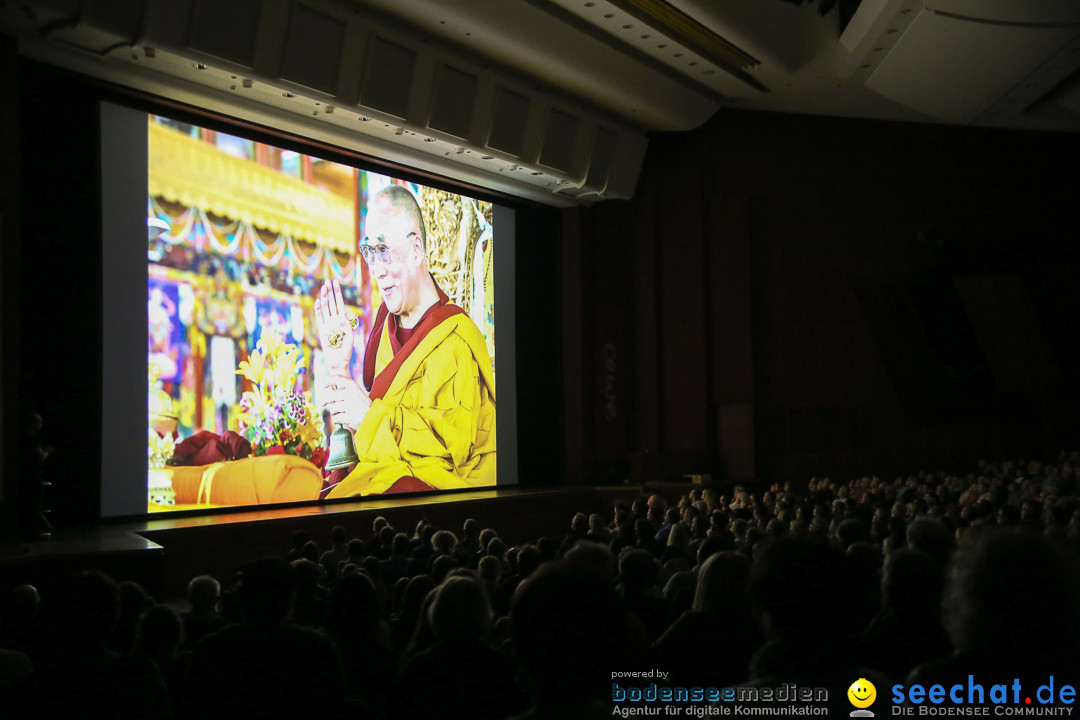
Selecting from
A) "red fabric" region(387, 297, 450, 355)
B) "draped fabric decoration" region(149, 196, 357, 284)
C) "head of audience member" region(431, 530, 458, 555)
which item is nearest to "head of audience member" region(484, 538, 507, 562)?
"head of audience member" region(431, 530, 458, 555)

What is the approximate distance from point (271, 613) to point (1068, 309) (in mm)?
11704

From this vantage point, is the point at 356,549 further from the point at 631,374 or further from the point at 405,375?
the point at 631,374

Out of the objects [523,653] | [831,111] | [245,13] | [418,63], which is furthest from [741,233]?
[523,653]

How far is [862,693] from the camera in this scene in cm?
158

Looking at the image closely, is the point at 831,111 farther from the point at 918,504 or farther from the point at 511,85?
the point at 918,504

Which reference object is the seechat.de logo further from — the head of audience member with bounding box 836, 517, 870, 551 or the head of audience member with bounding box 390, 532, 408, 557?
the head of audience member with bounding box 390, 532, 408, 557

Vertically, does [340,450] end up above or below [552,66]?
below

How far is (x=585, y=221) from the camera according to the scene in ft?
40.9

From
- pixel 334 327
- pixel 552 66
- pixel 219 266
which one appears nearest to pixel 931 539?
pixel 219 266

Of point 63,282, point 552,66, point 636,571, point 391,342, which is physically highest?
point 552,66

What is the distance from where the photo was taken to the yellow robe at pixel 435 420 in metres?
9.44

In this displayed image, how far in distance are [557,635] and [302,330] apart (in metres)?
7.44

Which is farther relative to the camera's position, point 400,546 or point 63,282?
point 63,282

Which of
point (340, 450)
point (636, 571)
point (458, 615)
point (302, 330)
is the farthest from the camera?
point (340, 450)
